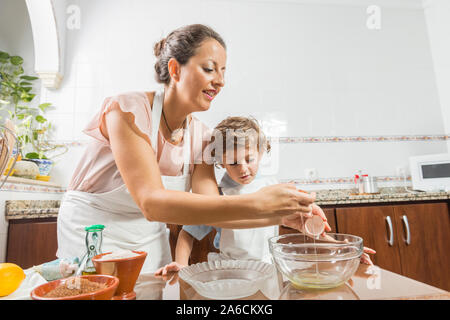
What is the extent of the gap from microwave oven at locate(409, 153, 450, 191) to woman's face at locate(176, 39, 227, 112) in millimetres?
1741

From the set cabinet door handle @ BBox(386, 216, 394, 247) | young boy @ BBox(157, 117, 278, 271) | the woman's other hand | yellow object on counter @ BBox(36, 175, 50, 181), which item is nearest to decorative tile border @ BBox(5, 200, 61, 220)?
yellow object on counter @ BBox(36, 175, 50, 181)

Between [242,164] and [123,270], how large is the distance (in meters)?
0.66

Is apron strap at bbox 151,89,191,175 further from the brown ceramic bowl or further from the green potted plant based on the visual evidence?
the green potted plant

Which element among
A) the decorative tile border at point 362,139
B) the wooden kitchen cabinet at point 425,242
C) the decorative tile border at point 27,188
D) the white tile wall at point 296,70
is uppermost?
the white tile wall at point 296,70

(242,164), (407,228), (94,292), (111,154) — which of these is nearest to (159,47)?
(111,154)

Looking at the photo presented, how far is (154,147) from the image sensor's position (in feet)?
2.59

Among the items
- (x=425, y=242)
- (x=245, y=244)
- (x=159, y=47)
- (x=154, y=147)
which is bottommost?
(x=425, y=242)

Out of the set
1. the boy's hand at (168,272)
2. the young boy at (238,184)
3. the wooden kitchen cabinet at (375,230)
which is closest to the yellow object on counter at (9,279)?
the boy's hand at (168,272)

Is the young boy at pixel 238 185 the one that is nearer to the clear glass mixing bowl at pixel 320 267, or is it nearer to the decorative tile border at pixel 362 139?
the clear glass mixing bowl at pixel 320 267

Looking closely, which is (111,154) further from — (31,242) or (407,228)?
(407,228)

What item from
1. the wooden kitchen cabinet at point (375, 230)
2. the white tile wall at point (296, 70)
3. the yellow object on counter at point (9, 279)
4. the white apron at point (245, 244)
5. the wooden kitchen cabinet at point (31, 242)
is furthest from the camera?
the wooden kitchen cabinet at point (375, 230)

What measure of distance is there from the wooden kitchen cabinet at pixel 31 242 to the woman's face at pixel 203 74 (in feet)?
3.06

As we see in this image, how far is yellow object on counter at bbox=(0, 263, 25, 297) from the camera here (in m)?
0.41

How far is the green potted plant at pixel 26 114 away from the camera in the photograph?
4.95 ft
